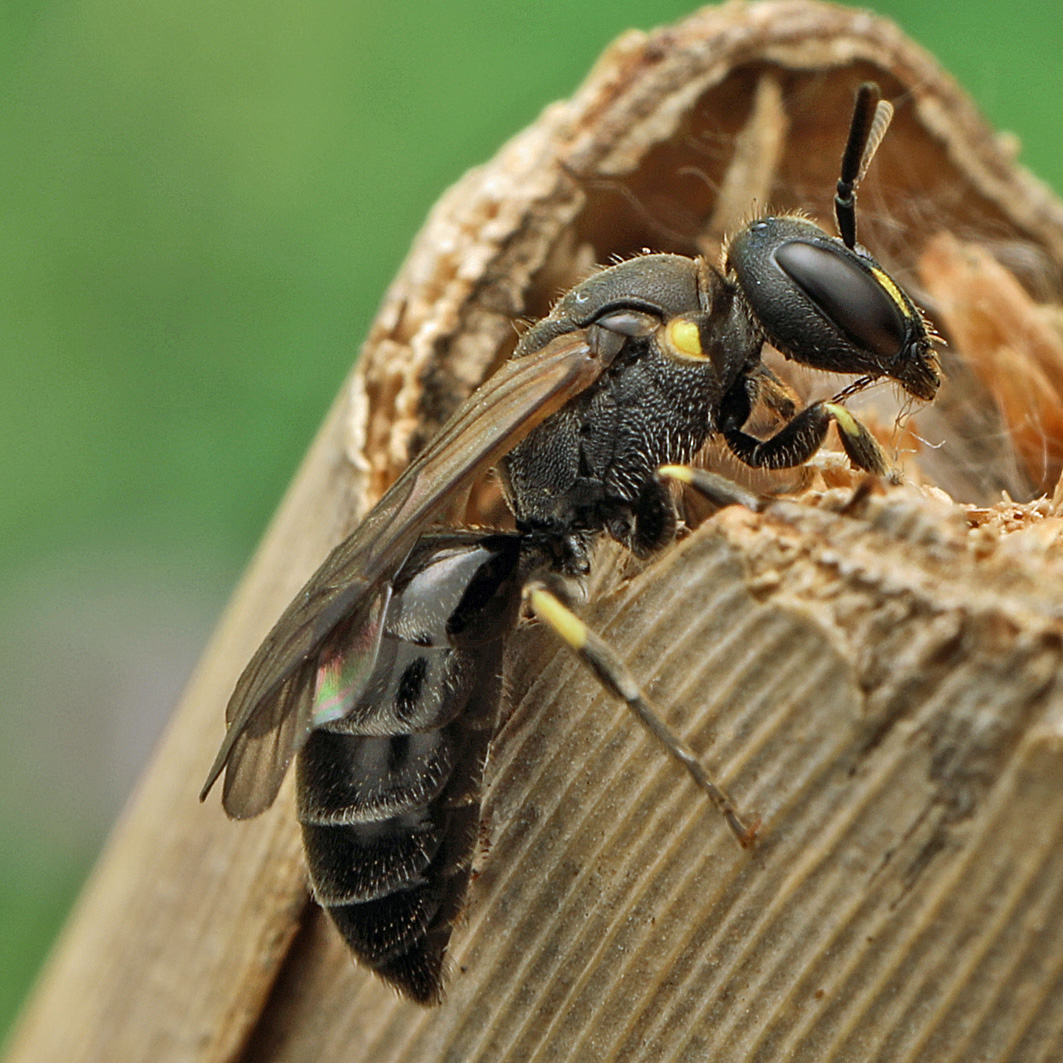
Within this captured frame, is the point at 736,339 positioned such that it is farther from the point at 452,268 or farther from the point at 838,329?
the point at 452,268

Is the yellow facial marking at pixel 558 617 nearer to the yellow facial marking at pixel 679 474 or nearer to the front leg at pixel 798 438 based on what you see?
the yellow facial marking at pixel 679 474

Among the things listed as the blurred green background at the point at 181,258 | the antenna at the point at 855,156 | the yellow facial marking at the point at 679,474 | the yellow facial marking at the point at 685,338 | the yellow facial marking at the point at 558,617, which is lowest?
the blurred green background at the point at 181,258

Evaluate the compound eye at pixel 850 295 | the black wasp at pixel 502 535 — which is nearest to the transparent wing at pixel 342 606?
the black wasp at pixel 502 535

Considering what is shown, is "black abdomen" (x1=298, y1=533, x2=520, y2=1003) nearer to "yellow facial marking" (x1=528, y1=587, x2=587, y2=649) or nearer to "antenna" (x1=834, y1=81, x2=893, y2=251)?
"yellow facial marking" (x1=528, y1=587, x2=587, y2=649)

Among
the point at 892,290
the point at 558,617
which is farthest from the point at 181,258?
the point at 558,617

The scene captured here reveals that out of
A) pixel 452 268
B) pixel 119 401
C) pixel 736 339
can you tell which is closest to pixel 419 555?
pixel 452 268

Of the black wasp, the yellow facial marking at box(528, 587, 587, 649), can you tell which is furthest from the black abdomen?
the yellow facial marking at box(528, 587, 587, 649)

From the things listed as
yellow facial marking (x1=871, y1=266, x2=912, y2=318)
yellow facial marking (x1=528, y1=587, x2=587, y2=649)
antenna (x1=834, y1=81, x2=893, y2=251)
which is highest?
antenna (x1=834, y1=81, x2=893, y2=251)
